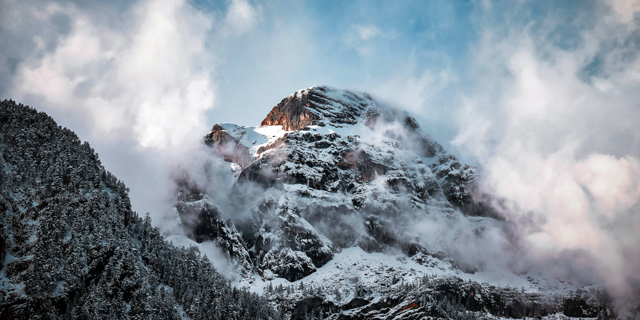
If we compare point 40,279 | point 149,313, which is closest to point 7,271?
point 40,279

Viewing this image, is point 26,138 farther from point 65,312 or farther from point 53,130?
point 65,312

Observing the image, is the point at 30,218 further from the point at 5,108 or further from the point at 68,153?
the point at 5,108

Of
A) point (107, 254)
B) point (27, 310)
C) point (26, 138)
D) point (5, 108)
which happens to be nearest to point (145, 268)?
point (107, 254)

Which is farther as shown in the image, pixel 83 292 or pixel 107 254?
pixel 107 254

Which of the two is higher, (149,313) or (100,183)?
(100,183)

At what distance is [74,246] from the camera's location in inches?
4941

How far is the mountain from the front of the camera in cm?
11575

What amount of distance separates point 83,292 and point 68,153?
145ft

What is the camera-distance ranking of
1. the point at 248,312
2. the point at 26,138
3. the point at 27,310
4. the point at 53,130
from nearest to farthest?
the point at 27,310 → the point at 26,138 → the point at 53,130 → the point at 248,312

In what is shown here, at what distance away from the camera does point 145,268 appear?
14500 centimetres

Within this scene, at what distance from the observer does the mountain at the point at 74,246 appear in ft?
380

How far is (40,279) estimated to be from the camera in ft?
374

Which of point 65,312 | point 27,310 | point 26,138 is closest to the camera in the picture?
point 27,310

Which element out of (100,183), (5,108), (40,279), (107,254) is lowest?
(40,279)
